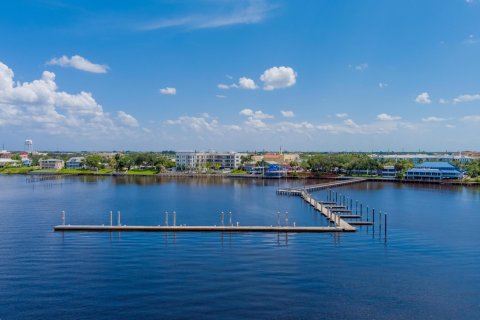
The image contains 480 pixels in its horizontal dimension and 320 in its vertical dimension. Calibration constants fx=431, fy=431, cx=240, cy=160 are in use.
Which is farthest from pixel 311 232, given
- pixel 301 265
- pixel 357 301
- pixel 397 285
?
pixel 357 301

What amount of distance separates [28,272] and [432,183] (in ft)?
393

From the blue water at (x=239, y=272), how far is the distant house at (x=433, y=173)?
79.1 meters

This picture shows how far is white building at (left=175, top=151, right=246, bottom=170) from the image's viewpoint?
18568cm

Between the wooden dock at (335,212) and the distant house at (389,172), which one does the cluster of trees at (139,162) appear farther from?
the wooden dock at (335,212)

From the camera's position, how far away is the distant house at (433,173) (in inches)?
5153

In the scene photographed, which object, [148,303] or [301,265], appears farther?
[301,265]

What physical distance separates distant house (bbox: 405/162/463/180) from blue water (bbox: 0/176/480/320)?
260ft

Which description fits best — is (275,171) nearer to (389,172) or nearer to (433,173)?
(389,172)

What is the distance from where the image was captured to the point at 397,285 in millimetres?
29625

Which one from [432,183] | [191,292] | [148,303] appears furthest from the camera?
[432,183]

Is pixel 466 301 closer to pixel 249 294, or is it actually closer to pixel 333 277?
pixel 333 277

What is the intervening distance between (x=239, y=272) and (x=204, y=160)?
530 ft

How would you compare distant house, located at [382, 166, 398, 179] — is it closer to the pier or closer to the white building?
the pier

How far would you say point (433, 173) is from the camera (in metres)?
132
